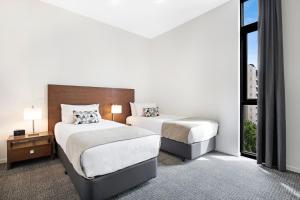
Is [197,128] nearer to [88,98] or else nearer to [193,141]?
[193,141]

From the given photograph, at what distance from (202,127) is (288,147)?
4.17ft

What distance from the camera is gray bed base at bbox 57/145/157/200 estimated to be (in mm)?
1539

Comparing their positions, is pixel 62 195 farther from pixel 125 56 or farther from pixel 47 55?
pixel 125 56

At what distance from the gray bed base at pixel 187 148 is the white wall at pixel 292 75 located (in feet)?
3.93

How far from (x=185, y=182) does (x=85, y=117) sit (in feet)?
6.78

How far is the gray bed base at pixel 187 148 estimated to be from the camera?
2.64m

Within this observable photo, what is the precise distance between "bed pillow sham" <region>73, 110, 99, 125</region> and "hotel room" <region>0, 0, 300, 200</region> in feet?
0.06

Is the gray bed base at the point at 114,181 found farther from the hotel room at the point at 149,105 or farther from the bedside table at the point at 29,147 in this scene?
the bedside table at the point at 29,147

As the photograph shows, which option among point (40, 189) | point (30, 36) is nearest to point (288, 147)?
point (40, 189)

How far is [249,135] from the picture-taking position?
3045 mm

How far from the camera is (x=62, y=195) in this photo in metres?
1.78

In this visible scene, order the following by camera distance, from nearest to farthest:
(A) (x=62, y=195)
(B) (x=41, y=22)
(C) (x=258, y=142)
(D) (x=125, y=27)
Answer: (A) (x=62, y=195), (C) (x=258, y=142), (B) (x=41, y=22), (D) (x=125, y=27)

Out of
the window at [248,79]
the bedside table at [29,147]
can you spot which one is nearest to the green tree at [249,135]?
the window at [248,79]

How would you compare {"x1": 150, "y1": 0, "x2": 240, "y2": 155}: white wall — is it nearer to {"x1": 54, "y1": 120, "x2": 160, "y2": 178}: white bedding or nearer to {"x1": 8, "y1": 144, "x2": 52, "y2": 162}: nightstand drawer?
{"x1": 54, "y1": 120, "x2": 160, "y2": 178}: white bedding
